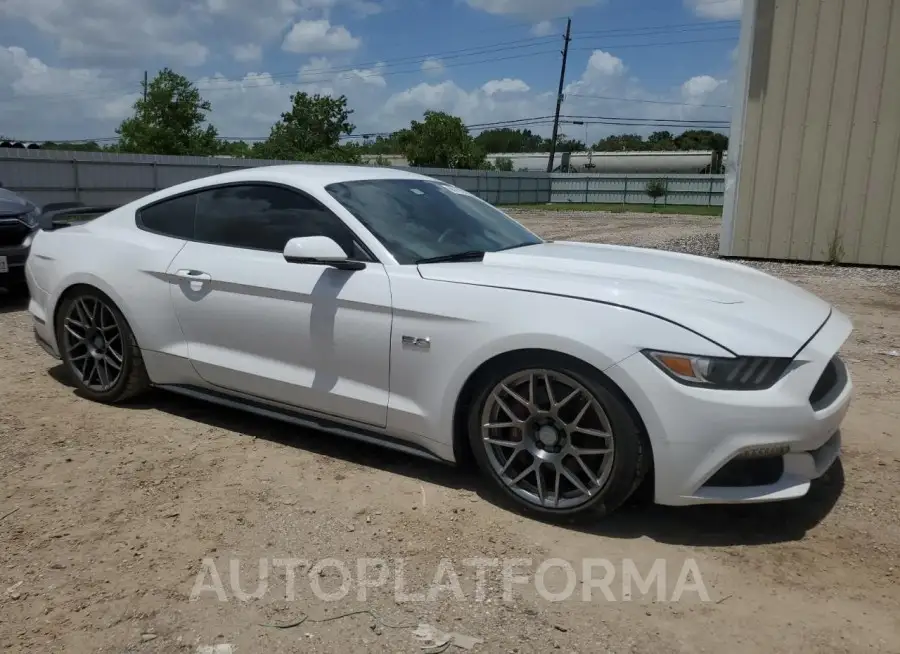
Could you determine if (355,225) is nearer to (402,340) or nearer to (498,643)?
(402,340)

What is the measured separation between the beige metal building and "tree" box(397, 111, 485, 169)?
51049mm

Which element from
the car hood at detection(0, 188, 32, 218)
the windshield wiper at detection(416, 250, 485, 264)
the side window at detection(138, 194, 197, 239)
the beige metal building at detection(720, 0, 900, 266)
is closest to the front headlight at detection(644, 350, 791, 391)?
the windshield wiper at detection(416, 250, 485, 264)

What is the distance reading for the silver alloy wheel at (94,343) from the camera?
435 cm

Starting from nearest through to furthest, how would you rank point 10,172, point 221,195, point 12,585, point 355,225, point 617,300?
point 12,585
point 617,300
point 355,225
point 221,195
point 10,172

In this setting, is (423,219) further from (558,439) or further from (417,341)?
(558,439)

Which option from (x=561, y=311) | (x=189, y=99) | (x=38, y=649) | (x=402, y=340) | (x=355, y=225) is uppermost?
(x=189, y=99)

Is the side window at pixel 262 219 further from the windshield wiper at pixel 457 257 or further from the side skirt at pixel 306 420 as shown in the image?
the side skirt at pixel 306 420

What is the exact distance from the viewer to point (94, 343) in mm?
4469

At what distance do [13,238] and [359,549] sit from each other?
6.26 meters

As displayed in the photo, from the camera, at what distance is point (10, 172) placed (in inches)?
709

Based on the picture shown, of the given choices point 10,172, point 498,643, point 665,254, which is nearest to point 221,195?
point 665,254

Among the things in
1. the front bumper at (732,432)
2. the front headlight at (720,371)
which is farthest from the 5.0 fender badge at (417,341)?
the front headlight at (720,371)

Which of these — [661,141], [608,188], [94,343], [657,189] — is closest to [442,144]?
[608,188]

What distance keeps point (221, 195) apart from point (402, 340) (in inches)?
61.5
